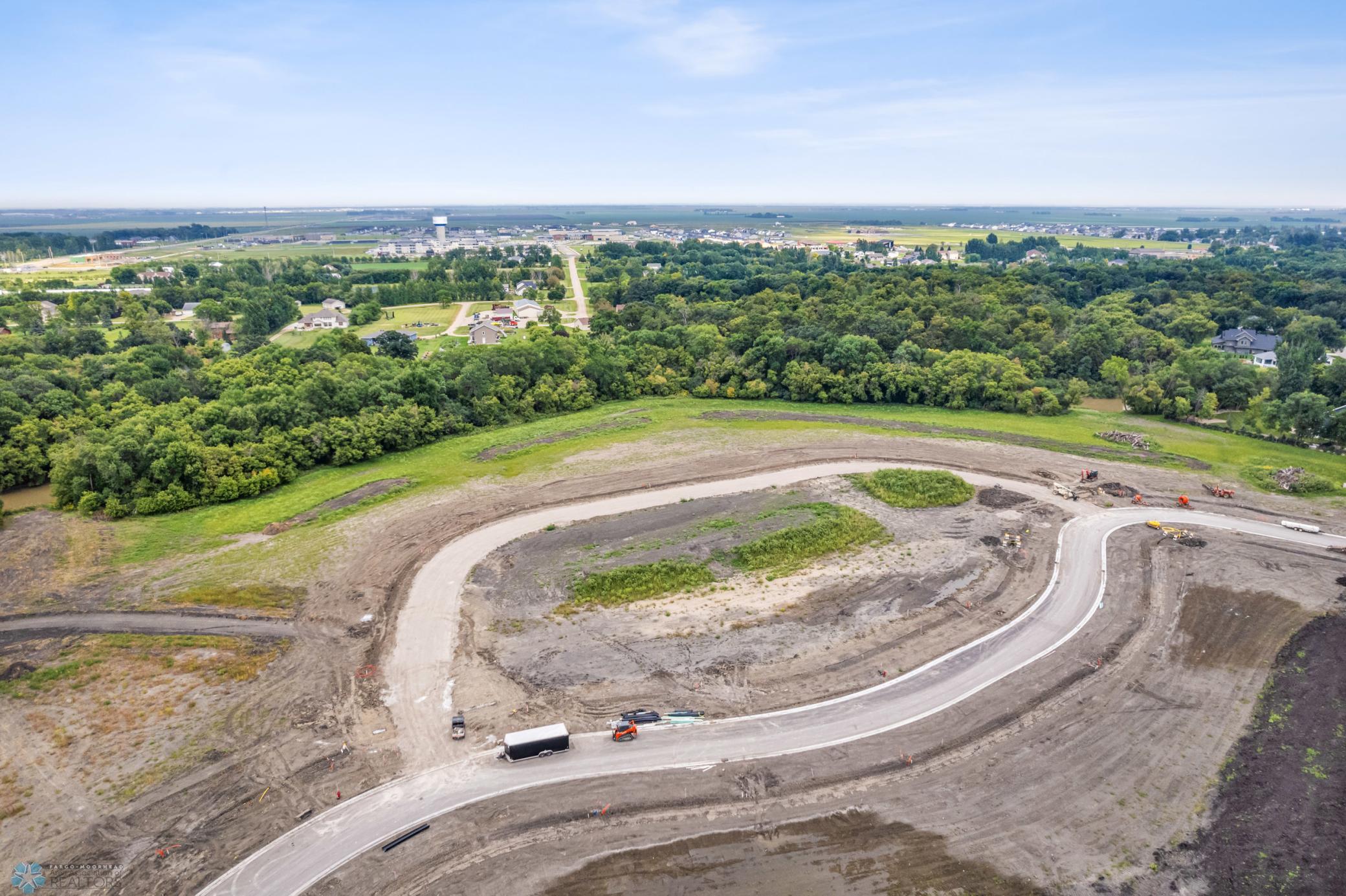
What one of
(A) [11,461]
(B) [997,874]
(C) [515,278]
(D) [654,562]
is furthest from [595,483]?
(C) [515,278]

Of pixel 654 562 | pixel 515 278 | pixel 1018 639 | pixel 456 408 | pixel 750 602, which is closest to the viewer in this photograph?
pixel 1018 639

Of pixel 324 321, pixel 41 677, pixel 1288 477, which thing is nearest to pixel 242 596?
pixel 41 677

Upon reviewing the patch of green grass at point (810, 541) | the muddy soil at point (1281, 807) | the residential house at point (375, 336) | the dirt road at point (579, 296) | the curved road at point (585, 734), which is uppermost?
the dirt road at point (579, 296)

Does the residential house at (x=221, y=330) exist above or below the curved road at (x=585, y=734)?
above

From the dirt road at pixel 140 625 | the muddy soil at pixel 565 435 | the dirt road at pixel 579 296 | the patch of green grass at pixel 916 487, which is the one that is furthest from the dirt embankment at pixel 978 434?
the dirt road at pixel 579 296

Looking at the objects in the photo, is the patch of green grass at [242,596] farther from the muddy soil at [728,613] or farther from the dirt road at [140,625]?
the muddy soil at [728,613]

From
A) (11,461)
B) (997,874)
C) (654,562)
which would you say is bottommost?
(997,874)

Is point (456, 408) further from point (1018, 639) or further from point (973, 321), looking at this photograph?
point (973, 321)
